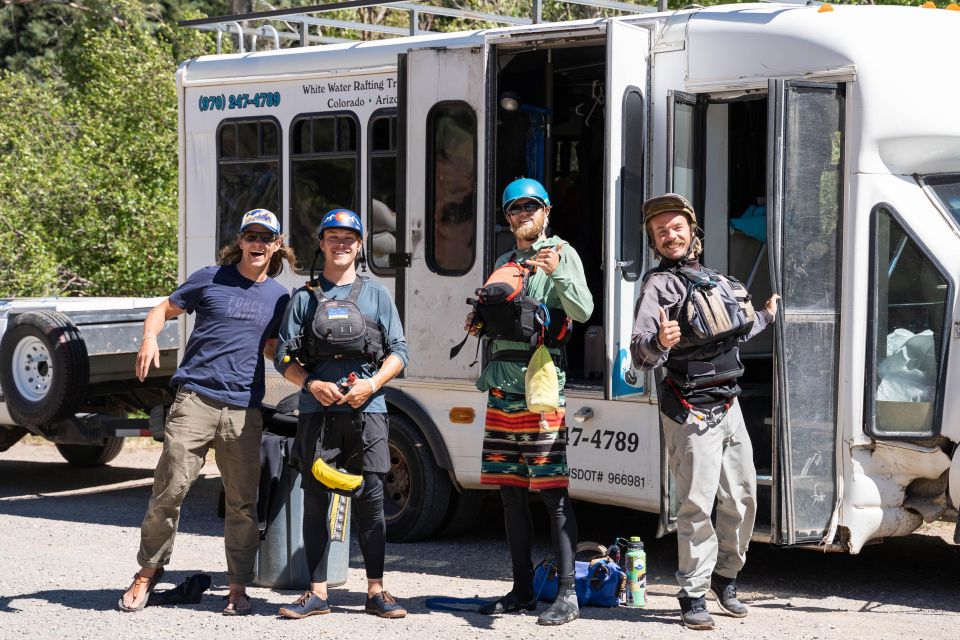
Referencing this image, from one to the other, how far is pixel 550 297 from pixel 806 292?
1.26 m

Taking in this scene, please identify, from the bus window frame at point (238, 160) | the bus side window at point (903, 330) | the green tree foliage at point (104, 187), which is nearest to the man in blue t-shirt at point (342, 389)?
the bus side window at point (903, 330)

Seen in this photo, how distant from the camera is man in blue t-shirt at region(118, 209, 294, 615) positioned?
20.3 feet

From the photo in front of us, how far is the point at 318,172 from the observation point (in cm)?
848

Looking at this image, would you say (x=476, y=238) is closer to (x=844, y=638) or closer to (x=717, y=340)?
(x=717, y=340)

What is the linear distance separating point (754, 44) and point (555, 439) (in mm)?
2242

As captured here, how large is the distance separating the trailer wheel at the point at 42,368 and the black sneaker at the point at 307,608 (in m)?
3.47

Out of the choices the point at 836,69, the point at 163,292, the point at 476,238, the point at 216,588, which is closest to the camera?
the point at 836,69

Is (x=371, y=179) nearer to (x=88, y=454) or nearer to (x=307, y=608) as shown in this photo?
(x=307, y=608)

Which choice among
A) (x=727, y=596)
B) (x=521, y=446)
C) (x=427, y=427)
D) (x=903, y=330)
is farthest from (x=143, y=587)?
(x=903, y=330)

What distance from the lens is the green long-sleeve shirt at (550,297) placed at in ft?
19.3

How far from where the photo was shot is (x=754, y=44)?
21.8 ft

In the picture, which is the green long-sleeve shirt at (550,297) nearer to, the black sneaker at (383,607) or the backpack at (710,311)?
the backpack at (710,311)

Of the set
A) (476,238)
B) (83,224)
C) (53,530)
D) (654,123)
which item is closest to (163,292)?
(83,224)

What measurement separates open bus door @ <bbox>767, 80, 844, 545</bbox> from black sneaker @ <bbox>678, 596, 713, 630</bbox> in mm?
606
